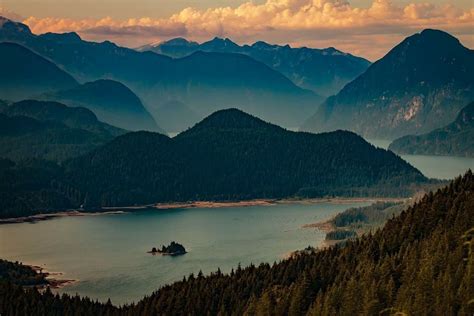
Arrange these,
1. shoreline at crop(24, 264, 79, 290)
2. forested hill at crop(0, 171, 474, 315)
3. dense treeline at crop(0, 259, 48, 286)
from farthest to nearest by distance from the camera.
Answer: dense treeline at crop(0, 259, 48, 286), shoreline at crop(24, 264, 79, 290), forested hill at crop(0, 171, 474, 315)

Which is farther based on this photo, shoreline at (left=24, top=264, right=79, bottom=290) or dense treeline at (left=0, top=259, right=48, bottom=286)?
dense treeline at (left=0, top=259, right=48, bottom=286)

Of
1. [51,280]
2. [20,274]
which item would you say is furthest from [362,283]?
[20,274]

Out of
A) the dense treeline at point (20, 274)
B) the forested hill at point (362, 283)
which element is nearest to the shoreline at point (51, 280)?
the dense treeline at point (20, 274)

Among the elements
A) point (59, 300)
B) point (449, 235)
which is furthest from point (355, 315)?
point (59, 300)

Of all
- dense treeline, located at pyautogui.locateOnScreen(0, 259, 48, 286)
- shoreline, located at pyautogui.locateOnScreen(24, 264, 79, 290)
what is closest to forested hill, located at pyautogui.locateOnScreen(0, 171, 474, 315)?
shoreline, located at pyautogui.locateOnScreen(24, 264, 79, 290)

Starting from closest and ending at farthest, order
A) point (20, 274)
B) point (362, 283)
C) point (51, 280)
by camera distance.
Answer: point (362, 283) → point (20, 274) → point (51, 280)

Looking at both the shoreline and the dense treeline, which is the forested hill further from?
the dense treeline

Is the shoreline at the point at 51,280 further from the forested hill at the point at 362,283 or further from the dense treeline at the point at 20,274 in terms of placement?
the forested hill at the point at 362,283

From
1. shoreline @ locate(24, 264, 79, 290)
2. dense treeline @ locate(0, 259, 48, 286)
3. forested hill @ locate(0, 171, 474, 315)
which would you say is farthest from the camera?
dense treeline @ locate(0, 259, 48, 286)

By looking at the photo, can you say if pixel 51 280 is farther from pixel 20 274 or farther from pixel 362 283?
pixel 362 283
